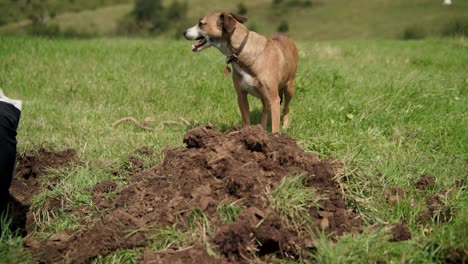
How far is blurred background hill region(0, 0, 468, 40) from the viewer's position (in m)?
30.0

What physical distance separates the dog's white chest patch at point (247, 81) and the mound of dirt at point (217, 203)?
4.91 feet

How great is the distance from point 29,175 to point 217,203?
2390mm

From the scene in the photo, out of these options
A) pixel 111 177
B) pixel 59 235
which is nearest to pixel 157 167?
pixel 111 177

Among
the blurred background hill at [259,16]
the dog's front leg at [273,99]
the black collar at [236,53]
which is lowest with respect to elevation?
the blurred background hill at [259,16]

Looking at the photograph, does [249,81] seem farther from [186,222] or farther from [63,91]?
[63,91]

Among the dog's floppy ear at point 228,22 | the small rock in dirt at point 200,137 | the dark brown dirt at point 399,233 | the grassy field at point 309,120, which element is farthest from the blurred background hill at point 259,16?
the dark brown dirt at point 399,233

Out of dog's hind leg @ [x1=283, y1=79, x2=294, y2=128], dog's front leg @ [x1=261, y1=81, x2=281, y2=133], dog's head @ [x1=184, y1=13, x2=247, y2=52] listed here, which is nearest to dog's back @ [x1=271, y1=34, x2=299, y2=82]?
dog's hind leg @ [x1=283, y1=79, x2=294, y2=128]

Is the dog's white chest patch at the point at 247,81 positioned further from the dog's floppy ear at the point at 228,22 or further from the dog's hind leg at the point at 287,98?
the dog's hind leg at the point at 287,98

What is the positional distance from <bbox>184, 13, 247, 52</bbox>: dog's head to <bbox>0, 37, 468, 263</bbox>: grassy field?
120cm

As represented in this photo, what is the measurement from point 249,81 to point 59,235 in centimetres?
284

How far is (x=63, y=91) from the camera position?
7762 millimetres

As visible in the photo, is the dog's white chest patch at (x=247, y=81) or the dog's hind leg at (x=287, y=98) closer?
the dog's white chest patch at (x=247, y=81)

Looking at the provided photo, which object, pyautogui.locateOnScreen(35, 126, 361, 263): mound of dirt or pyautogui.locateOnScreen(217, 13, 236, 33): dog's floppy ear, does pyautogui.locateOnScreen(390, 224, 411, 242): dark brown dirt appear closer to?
pyautogui.locateOnScreen(35, 126, 361, 263): mound of dirt

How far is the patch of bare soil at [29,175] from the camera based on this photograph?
12.7ft
